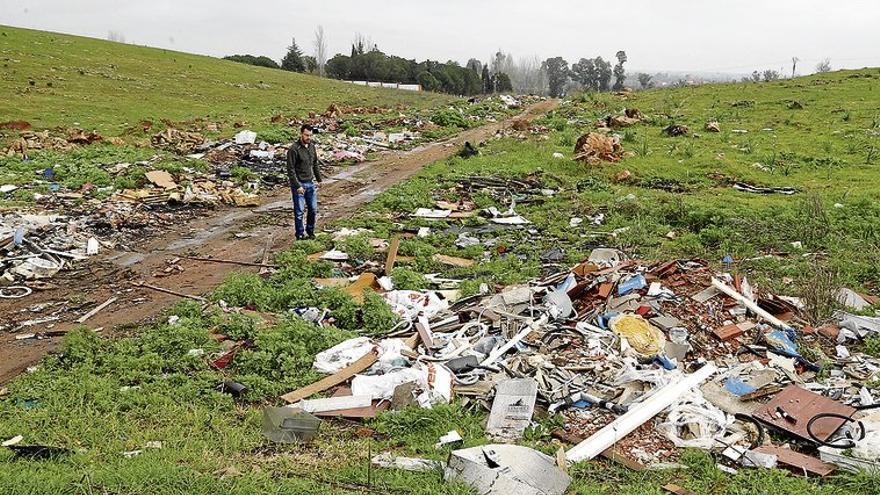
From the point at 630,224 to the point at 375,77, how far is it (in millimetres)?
63399

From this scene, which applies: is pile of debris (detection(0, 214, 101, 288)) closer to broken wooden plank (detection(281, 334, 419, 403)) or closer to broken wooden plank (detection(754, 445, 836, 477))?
Result: broken wooden plank (detection(281, 334, 419, 403))

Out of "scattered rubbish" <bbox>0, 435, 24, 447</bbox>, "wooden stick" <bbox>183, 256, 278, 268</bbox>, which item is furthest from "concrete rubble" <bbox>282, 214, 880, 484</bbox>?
"scattered rubbish" <bbox>0, 435, 24, 447</bbox>

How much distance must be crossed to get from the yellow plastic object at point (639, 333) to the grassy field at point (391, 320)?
171 centimetres

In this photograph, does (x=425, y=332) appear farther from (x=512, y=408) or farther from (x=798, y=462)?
(x=798, y=462)

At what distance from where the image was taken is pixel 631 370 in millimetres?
6023

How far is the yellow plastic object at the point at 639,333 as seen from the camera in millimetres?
6449

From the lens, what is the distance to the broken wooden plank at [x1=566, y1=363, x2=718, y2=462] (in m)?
4.86

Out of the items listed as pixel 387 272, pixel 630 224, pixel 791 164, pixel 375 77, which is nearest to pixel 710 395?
pixel 387 272

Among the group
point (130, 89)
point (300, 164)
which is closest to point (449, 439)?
point (300, 164)

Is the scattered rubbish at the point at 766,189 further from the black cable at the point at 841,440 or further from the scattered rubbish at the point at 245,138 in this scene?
the scattered rubbish at the point at 245,138

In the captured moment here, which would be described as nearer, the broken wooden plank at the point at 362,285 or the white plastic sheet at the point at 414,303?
the white plastic sheet at the point at 414,303

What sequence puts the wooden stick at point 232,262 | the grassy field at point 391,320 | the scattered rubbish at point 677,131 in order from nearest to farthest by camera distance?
the grassy field at point 391,320 < the wooden stick at point 232,262 < the scattered rubbish at point 677,131

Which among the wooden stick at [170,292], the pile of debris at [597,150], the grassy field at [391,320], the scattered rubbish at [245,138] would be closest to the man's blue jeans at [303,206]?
the grassy field at [391,320]

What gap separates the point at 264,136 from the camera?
64.6 ft
